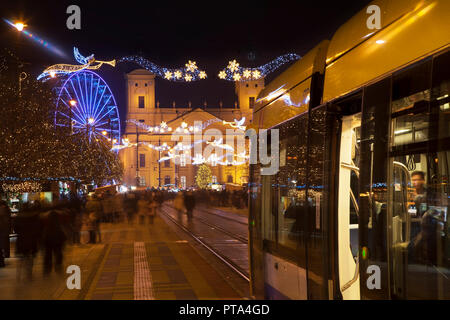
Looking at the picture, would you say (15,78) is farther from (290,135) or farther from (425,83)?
(425,83)

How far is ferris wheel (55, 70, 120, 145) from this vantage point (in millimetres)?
36656

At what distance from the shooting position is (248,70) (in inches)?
1196

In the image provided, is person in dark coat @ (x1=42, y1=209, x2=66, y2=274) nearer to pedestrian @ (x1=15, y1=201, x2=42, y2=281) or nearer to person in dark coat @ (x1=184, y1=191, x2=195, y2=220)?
pedestrian @ (x1=15, y1=201, x2=42, y2=281)

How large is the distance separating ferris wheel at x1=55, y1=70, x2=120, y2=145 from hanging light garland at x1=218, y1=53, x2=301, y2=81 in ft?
35.4

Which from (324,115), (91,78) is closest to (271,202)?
(324,115)

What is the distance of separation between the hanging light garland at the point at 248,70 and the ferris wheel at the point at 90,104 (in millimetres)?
10802

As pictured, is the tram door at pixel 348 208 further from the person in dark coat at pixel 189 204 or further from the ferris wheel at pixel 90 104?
the ferris wheel at pixel 90 104

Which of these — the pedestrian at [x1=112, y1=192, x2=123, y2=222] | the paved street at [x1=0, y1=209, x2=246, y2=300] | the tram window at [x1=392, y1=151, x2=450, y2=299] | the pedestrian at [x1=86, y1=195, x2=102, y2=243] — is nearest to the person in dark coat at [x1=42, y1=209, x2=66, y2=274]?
the paved street at [x1=0, y1=209, x2=246, y2=300]

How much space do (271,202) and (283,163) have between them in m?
0.58

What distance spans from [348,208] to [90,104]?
122 feet

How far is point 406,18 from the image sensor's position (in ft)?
11.9

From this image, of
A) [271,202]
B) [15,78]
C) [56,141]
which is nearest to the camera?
[271,202]

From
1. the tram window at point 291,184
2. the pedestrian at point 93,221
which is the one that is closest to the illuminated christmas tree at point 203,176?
the pedestrian at point 93,221

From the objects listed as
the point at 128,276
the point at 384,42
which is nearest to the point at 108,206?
the point at 128,276
